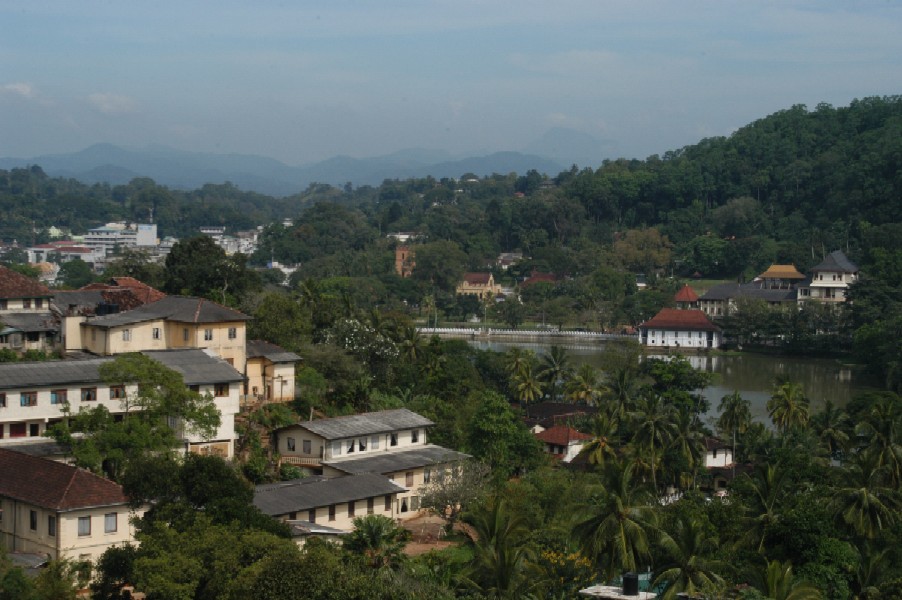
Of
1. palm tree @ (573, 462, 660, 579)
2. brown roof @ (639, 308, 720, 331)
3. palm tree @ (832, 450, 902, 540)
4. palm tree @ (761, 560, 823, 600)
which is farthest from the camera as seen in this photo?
brown roof @ (639, 308, 720, 331)

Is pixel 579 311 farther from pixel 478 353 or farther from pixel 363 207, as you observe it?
pixel 363 207

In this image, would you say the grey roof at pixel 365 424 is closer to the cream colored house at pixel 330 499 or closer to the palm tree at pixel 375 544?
the cream colored house at pixel 330 499

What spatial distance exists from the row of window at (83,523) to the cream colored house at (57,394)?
2.90 m

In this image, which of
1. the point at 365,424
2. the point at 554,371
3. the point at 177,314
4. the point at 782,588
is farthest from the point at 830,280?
the point at 782,588

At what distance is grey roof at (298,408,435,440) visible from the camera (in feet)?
73.8

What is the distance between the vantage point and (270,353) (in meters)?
25.3

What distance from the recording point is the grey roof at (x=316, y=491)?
1883cm

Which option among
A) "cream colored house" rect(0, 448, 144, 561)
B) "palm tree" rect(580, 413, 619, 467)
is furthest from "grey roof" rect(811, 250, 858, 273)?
"cream colored house" rect(0, 448, 144, 561)

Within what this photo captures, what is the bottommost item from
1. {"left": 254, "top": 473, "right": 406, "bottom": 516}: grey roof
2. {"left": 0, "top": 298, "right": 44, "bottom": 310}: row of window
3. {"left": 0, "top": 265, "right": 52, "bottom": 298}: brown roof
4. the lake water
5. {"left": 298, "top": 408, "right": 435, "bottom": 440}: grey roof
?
the lake water

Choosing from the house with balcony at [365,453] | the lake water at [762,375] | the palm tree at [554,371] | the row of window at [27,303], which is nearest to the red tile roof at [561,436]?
the house with balcony at [365,453]

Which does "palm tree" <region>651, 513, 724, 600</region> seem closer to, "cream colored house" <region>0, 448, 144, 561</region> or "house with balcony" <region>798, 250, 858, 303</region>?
"cream colored house" <region>0, 448, 144, 561</region>

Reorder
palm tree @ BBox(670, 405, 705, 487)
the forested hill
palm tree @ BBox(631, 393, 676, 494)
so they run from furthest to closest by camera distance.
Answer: the forested hill < palm tree @ BBox(670, 405, 705, 487) < palm tree @ BBox(631, 393, 676, 494)

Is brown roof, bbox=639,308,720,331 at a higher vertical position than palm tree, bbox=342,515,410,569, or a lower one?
lower

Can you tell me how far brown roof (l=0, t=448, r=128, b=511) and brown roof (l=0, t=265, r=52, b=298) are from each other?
1004 centimetres
